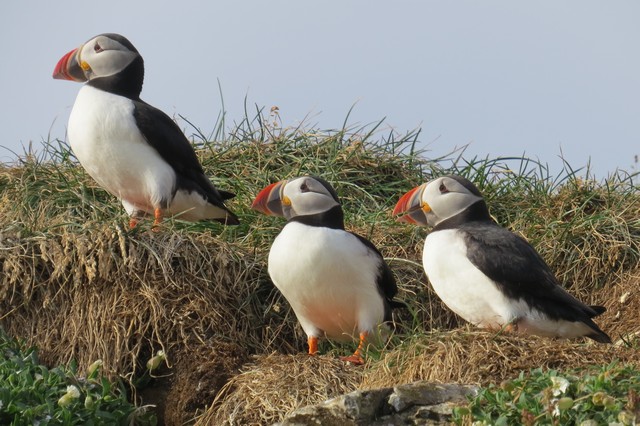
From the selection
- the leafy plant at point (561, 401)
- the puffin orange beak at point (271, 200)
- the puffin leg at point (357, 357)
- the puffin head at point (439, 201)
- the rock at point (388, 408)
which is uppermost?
the puffin head at point (439, 201)

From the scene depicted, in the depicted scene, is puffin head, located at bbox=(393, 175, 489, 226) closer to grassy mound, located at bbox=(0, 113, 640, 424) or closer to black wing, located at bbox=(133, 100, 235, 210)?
grassy mound, located at bbox=(0, 113, 640, 424)

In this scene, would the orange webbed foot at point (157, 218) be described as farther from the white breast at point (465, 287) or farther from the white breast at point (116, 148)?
the white breast at point (465, 287)

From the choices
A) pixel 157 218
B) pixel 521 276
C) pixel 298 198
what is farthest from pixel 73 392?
pixel 521 276

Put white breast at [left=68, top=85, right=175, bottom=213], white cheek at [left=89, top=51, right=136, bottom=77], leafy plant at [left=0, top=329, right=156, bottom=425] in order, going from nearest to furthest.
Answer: leafy plant at [left=0, top=329, right=156, bottom=425] → white breast at [left=68, top=85, right=175, bottom=213] → white cheek at [left=89, top=51, right=136, bottom=77]

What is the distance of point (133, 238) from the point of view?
6512 mm

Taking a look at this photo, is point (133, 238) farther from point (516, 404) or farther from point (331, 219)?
point (516, 404)

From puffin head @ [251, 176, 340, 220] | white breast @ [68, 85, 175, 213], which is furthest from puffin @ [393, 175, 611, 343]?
white breast @ [68, 85, 175, 213]

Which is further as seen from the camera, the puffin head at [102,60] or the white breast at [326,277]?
the puffin head at [102,60]

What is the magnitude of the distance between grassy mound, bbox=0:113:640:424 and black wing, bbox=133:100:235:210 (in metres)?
0.28

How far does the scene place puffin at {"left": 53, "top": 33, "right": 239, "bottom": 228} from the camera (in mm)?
7020

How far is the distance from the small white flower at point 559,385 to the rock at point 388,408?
1.38ft

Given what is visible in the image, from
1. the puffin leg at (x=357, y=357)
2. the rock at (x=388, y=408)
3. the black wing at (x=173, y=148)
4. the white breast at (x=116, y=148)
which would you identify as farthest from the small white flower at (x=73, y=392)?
the black wing at (x=173, y=148)

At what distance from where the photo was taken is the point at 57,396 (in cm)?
554

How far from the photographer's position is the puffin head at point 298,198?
6426mm
